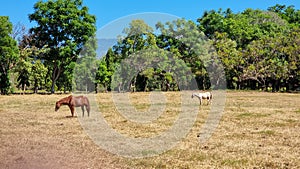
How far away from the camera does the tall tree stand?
48938mm

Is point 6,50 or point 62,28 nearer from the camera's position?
point 6,50

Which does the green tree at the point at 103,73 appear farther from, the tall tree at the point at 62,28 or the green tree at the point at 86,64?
the tall tree at the point at 62,28

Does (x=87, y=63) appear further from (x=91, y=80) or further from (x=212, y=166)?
(x=212, y=166)

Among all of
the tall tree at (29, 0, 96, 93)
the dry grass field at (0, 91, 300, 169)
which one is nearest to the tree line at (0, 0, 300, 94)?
the tall tree at (29, 0, 96, 93)

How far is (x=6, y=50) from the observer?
4300cm

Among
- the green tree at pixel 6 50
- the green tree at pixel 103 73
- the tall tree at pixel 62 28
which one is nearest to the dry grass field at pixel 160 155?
the green tree at pixel 6 50

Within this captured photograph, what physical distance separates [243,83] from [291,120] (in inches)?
1692

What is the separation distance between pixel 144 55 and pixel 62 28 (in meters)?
11.7

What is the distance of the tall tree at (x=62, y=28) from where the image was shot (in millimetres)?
48938

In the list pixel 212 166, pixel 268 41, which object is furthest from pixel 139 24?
pixel 212 166

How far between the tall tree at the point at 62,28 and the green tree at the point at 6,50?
510 centimetres

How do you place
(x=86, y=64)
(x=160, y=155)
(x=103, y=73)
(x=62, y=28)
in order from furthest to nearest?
(x=103, y=73) < (x=86, y=64) < (x=62, y=28) < (x=160, y=155)

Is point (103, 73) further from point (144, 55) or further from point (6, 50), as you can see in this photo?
point (6, 50)

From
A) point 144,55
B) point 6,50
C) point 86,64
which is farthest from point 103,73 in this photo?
point 6,50
